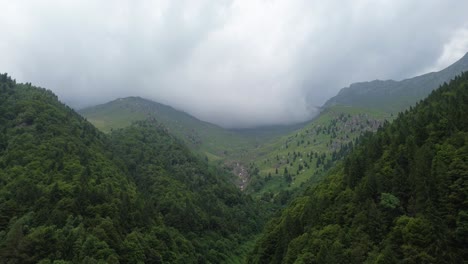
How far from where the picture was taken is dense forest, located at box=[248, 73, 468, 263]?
245ft

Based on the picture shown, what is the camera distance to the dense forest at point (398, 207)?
74.8 m

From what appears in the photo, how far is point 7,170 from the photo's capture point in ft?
462

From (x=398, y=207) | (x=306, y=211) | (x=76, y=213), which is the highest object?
(x=76, y=213)

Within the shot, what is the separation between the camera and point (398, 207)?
89.2 m

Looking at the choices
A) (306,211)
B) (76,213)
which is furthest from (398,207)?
(76,213)

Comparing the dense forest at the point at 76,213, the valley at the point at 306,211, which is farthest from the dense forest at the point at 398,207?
the dense forest at the point at 76,213

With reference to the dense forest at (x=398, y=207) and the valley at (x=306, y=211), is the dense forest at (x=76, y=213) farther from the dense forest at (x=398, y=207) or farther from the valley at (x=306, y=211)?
the dense forest at (x=398, y=207)

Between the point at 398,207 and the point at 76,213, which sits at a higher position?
the point at 76,213

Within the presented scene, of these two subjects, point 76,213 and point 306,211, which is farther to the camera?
point 306,211

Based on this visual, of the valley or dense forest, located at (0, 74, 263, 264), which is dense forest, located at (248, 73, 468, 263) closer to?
the valley

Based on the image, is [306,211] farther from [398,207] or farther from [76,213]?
[76,213]

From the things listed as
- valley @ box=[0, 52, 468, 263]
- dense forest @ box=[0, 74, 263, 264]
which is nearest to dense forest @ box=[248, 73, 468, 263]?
valley @ box=[0, 52, 468, 263]

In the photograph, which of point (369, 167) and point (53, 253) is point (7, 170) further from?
point (369, 167)

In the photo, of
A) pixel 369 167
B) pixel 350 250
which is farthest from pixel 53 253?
pixel 369 167
